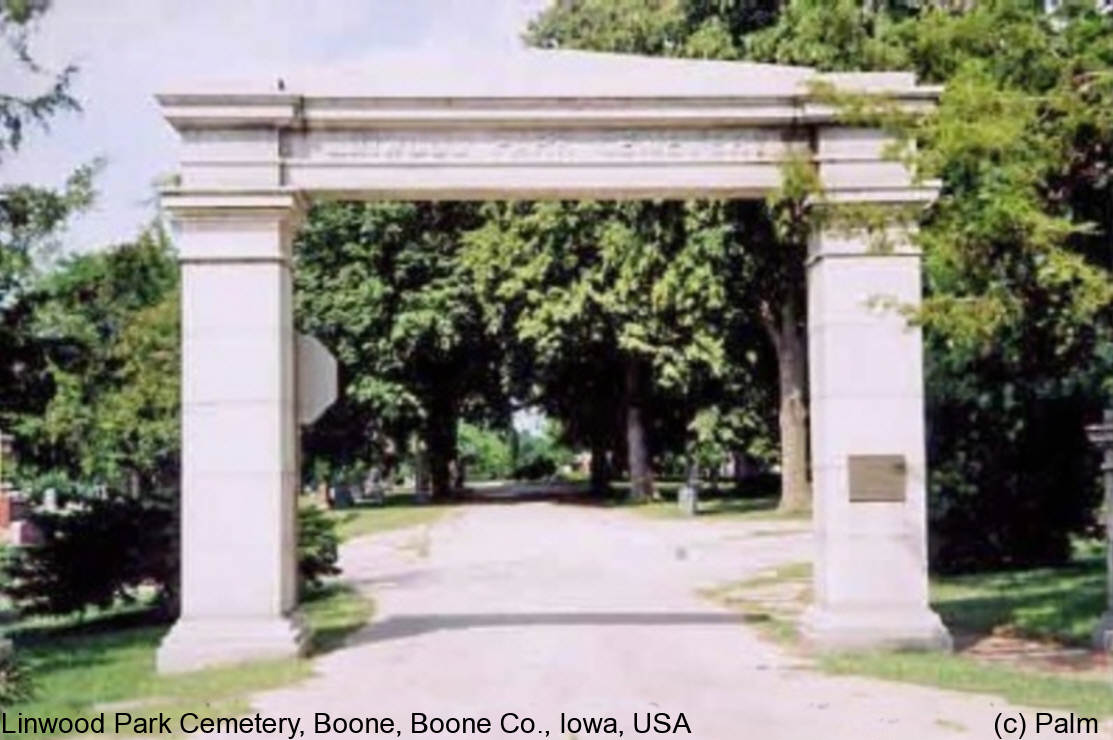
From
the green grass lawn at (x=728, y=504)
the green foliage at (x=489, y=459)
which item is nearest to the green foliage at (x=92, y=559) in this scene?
the green grass lawn at (x=728, y=504)

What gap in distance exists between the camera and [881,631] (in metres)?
14.6

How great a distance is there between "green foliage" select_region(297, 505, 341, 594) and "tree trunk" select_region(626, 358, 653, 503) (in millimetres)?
29136

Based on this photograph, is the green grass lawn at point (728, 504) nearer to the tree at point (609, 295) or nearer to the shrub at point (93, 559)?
the tree at point (609, 295)

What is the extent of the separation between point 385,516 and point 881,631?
1427 inches

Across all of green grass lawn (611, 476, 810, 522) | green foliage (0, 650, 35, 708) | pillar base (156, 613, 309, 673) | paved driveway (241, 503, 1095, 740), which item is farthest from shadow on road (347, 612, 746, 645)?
green grass lawn (611, 476, 810, 522)

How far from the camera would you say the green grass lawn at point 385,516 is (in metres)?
42.6

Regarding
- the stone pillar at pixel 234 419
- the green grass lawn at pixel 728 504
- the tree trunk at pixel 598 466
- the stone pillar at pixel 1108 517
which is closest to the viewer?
the stone pillar at pixel 234 419

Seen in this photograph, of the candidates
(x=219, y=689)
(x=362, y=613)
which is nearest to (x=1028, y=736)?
(x=219, y=689)

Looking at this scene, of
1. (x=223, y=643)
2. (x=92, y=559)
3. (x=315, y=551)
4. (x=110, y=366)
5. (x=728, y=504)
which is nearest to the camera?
(x=223, y=643)

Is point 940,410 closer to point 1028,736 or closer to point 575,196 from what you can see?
point 575,196

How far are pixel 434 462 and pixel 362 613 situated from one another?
43458mm

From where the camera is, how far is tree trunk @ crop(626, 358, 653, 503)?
5275 cm

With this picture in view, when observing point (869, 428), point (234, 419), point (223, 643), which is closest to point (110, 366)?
point (234, 419)

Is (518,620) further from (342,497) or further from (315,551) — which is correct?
(342,497)
